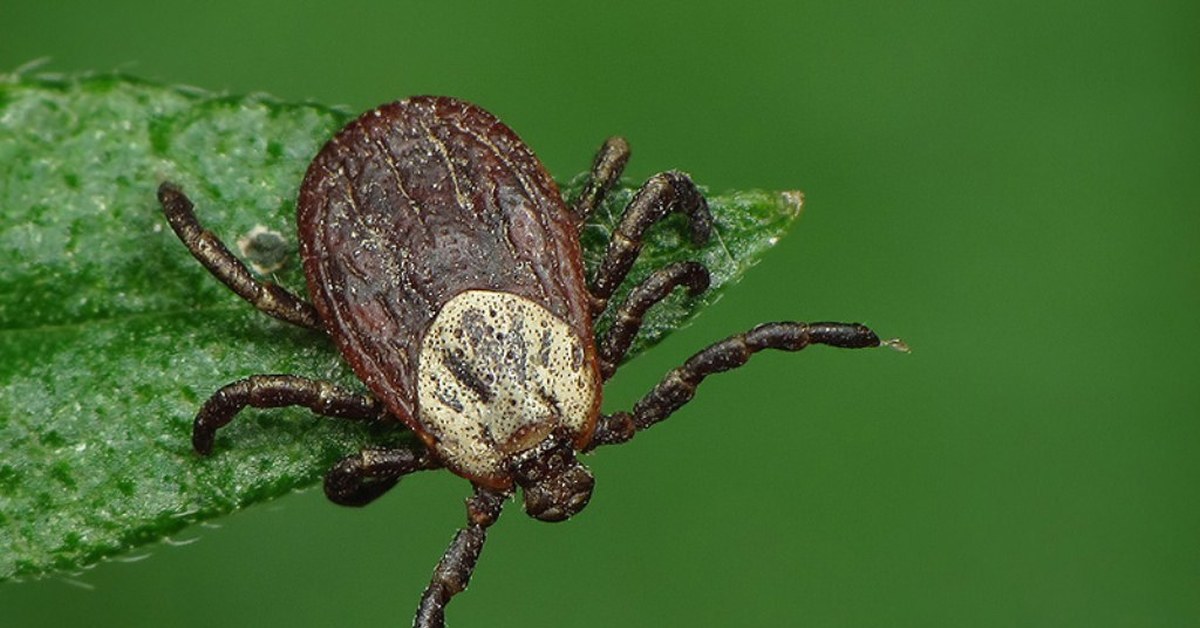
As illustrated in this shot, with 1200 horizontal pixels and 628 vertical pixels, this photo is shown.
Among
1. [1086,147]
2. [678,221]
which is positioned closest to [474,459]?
[678,221]

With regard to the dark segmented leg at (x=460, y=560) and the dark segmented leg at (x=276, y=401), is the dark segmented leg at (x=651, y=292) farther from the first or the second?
the dark segmented leg at (x=276, y=401)

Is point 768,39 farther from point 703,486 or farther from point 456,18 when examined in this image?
point 703,486

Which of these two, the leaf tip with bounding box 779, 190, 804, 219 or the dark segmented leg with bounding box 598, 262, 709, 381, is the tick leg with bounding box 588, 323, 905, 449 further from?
the leaf tip with bounding box 779, 190, 804, 219

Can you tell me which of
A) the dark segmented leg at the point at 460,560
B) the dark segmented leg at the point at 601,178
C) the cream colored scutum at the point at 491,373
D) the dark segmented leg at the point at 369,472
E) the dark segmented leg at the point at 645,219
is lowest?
the dark segmented leg at the point at 460,560

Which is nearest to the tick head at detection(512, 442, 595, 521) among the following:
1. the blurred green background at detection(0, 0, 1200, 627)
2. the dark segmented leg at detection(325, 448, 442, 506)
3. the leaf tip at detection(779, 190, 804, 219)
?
the dark segmented leg at detection(325, 448, 442, 506)

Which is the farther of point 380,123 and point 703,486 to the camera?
point 703,486

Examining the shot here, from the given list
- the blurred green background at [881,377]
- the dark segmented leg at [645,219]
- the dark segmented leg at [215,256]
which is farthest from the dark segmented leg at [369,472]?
the blurred green background at [881,377]

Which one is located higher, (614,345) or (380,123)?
(380,123)

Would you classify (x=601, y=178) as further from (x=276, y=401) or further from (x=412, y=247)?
(x=276, y=401)
